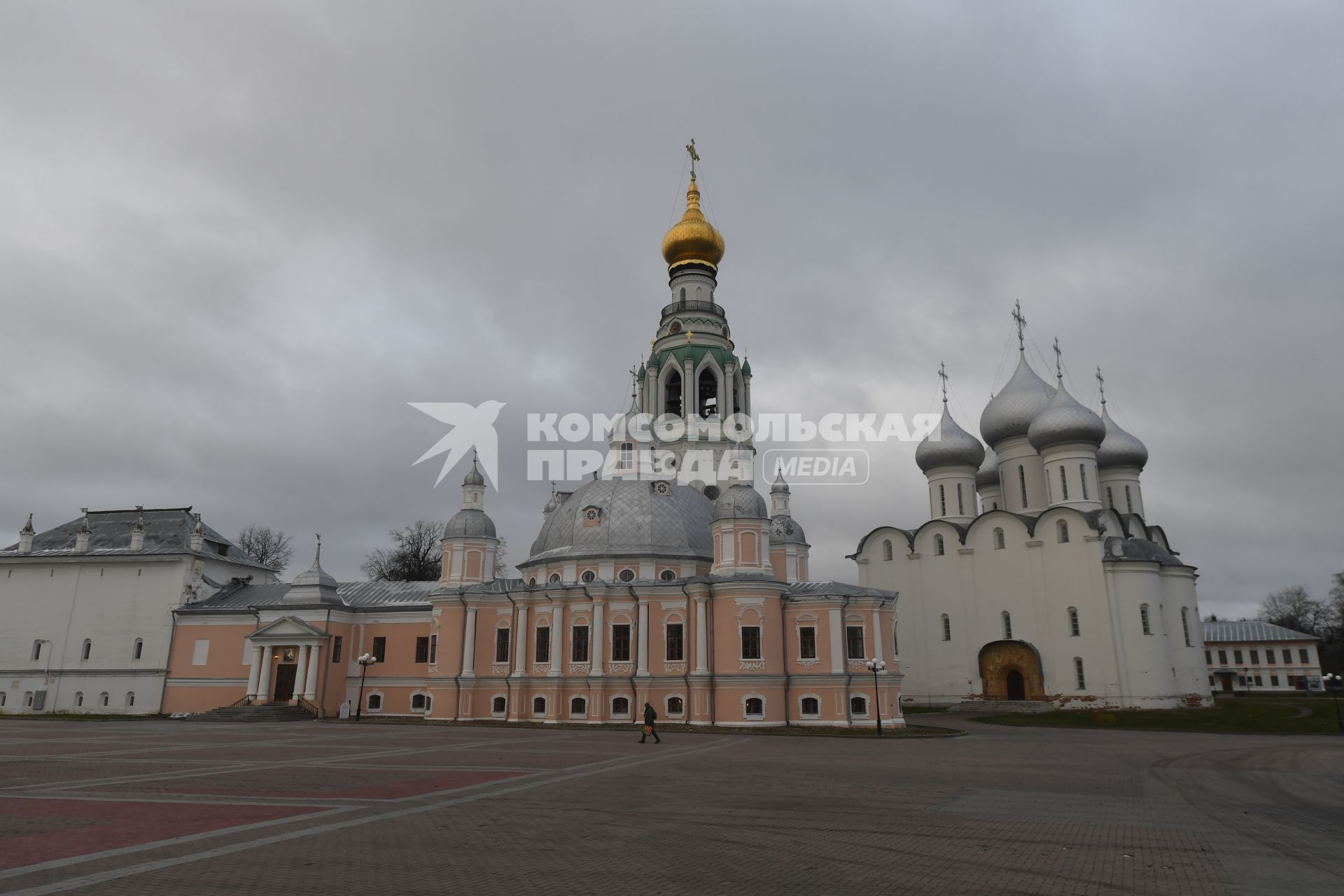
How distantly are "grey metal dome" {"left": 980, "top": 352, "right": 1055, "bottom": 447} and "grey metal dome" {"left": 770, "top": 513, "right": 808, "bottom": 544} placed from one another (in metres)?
15.1

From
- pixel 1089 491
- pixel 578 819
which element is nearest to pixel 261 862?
pixel 578 819

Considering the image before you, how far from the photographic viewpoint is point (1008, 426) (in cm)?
5141

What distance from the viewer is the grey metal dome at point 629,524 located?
4044 cm

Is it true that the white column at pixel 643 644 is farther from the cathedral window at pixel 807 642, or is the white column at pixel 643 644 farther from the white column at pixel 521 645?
the cathedral window at pixel 807 642

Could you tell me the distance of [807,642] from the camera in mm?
35562

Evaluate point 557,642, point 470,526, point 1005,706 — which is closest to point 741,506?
point 557,642

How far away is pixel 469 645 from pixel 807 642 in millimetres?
15966

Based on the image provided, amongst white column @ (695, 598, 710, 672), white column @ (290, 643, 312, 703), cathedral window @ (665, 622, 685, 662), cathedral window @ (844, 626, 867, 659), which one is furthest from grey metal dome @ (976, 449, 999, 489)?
white column @ (290, 643, 312, 703)

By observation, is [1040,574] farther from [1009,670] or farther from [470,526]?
[470,526]

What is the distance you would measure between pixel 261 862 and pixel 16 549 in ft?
168

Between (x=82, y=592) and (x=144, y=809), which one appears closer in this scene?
(x=144, y=809)

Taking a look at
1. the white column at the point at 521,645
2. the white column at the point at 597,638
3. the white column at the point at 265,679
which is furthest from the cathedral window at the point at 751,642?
the white column at the point at 265,679

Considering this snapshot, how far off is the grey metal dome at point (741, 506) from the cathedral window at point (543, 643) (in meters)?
9.56

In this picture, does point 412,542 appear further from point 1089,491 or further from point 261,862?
point 261,862
